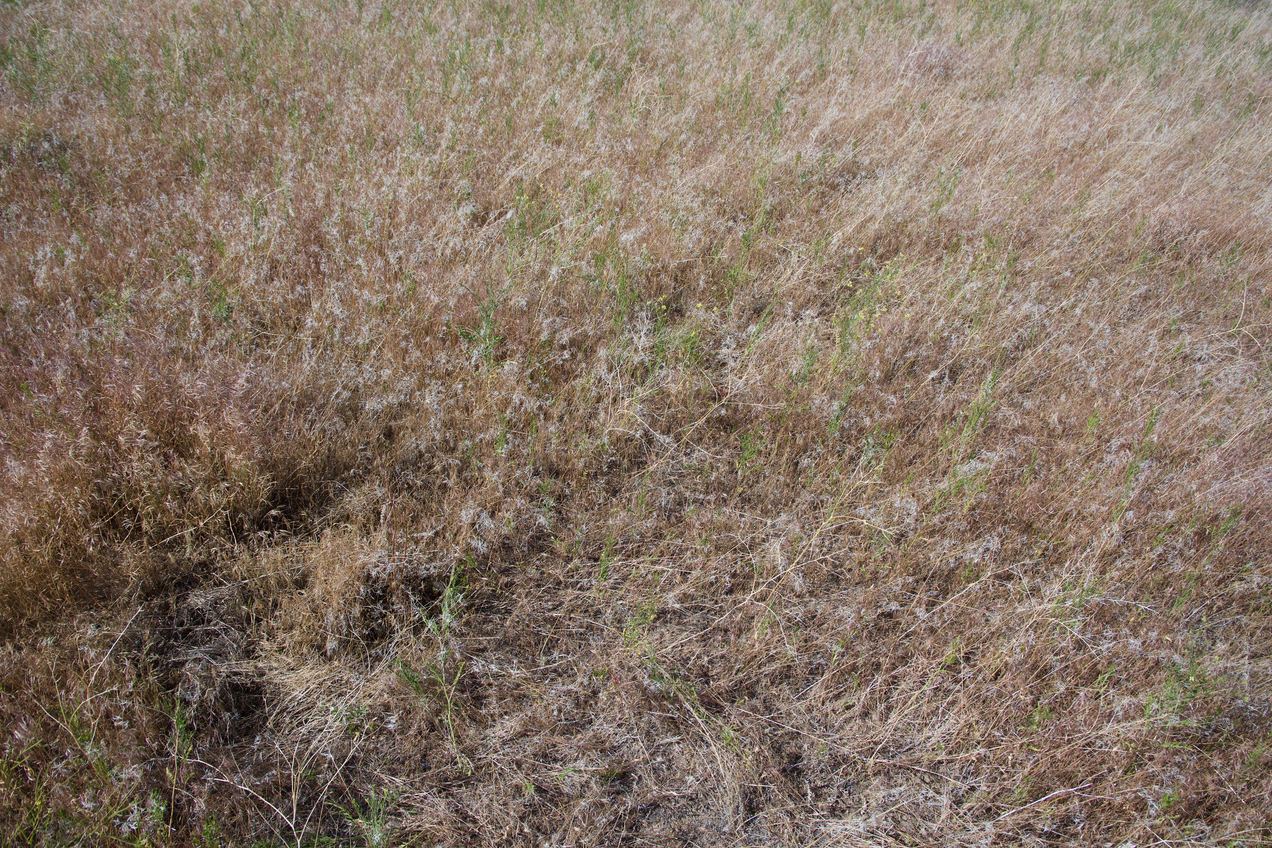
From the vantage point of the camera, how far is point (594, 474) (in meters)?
2.95

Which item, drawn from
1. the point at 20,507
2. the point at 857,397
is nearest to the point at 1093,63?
the point at 857,397

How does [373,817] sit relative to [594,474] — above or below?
below

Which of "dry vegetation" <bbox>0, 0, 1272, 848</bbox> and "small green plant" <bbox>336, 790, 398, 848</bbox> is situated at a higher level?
"dry vegetation" <bbox>0, 0, 1272, 848</bbox>

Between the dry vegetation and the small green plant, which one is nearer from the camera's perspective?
the small green plant

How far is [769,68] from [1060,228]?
103 inches

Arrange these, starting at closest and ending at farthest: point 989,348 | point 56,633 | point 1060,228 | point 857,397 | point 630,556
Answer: point 56,633
point 630,556
point 857,397
point 989,348
point 1060,228

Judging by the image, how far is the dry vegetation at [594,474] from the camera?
7.01 ft

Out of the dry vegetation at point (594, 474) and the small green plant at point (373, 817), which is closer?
the small green plant at point (373, 817)

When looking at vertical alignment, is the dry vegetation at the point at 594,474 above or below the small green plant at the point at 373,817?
above

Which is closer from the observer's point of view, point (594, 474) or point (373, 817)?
point (373, 817)

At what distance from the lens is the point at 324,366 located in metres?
3.02

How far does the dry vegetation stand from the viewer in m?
2.14

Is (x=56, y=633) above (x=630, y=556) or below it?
above

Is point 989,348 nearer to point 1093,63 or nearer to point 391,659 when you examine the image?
point 391,659
